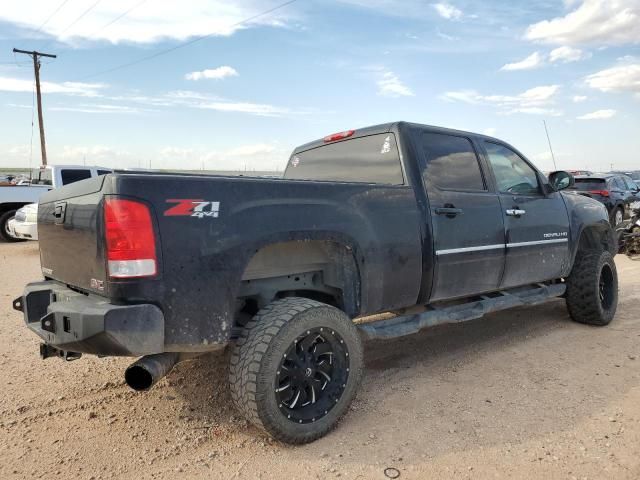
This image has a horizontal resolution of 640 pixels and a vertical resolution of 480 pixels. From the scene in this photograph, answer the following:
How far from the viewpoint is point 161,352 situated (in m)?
2.67

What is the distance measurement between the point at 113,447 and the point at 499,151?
392cm

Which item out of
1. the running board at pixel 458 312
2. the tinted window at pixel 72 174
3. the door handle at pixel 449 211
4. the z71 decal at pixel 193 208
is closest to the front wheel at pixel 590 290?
the running board at pixel 458 312

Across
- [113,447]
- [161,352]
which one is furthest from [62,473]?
[161,352]

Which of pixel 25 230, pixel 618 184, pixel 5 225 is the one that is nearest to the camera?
pixel 25 230

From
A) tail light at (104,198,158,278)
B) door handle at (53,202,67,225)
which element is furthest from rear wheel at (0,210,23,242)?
tail light at (104,198,158,278)

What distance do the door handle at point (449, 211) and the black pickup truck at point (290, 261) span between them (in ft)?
0.06

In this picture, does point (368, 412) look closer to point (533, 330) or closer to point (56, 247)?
point (56, 247)

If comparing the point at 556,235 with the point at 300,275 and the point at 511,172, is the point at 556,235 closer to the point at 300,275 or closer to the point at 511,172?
the point at 511,172

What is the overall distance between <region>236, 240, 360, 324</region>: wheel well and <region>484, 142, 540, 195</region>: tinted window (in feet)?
6.27

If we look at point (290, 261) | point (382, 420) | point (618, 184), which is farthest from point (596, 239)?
point (618, 184)

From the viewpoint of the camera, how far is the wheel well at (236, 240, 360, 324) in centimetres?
318

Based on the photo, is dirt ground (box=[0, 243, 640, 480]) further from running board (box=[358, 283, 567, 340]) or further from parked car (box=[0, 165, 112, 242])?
parked car (box=[0, 165, 112, 242])

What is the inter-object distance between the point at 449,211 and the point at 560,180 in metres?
1.87

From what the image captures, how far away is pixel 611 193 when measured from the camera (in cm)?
1448
